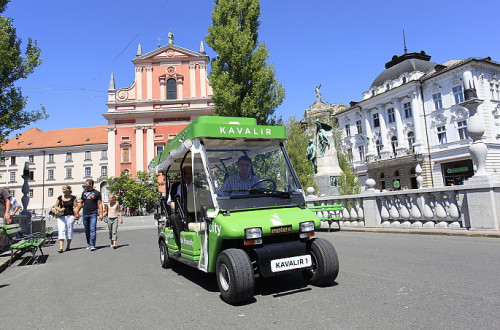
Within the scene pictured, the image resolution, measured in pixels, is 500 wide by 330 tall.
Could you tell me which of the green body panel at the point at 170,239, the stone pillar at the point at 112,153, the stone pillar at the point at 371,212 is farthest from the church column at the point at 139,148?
the green body panel at the point at 170,239

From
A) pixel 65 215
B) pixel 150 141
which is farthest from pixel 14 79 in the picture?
pixel 150 141

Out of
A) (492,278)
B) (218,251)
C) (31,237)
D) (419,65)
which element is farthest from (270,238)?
(419,65)

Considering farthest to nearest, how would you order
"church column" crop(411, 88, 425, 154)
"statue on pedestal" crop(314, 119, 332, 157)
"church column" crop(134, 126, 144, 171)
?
"church column" crop(134, 126, 144, 171) < "church column" crop(411, 88, 425, 154) < "statue on pedestal" crop(314, 119, 332, 157)

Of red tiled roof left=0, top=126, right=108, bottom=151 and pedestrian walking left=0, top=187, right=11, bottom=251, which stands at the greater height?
red tiled roof left=0, top=126, right=108, bottom=151

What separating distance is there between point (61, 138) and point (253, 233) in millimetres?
76893

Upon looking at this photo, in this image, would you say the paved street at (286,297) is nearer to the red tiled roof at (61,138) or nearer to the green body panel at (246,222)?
the green body panel at (246,222)

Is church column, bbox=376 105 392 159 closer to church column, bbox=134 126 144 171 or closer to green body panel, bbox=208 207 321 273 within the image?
church column, bbox=134 126 144 171

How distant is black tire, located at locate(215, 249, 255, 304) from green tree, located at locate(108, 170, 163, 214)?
132 ft

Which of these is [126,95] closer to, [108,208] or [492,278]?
[108,208]

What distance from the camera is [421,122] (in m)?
41.3

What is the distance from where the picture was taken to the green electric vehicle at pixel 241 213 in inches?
158

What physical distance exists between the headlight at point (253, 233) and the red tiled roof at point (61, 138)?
68.9m

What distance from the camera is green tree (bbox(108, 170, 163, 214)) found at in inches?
1702

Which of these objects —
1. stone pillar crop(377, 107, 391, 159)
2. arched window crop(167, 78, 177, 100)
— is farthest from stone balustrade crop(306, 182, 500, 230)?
arched window crop(167, 78, 177, 100)
